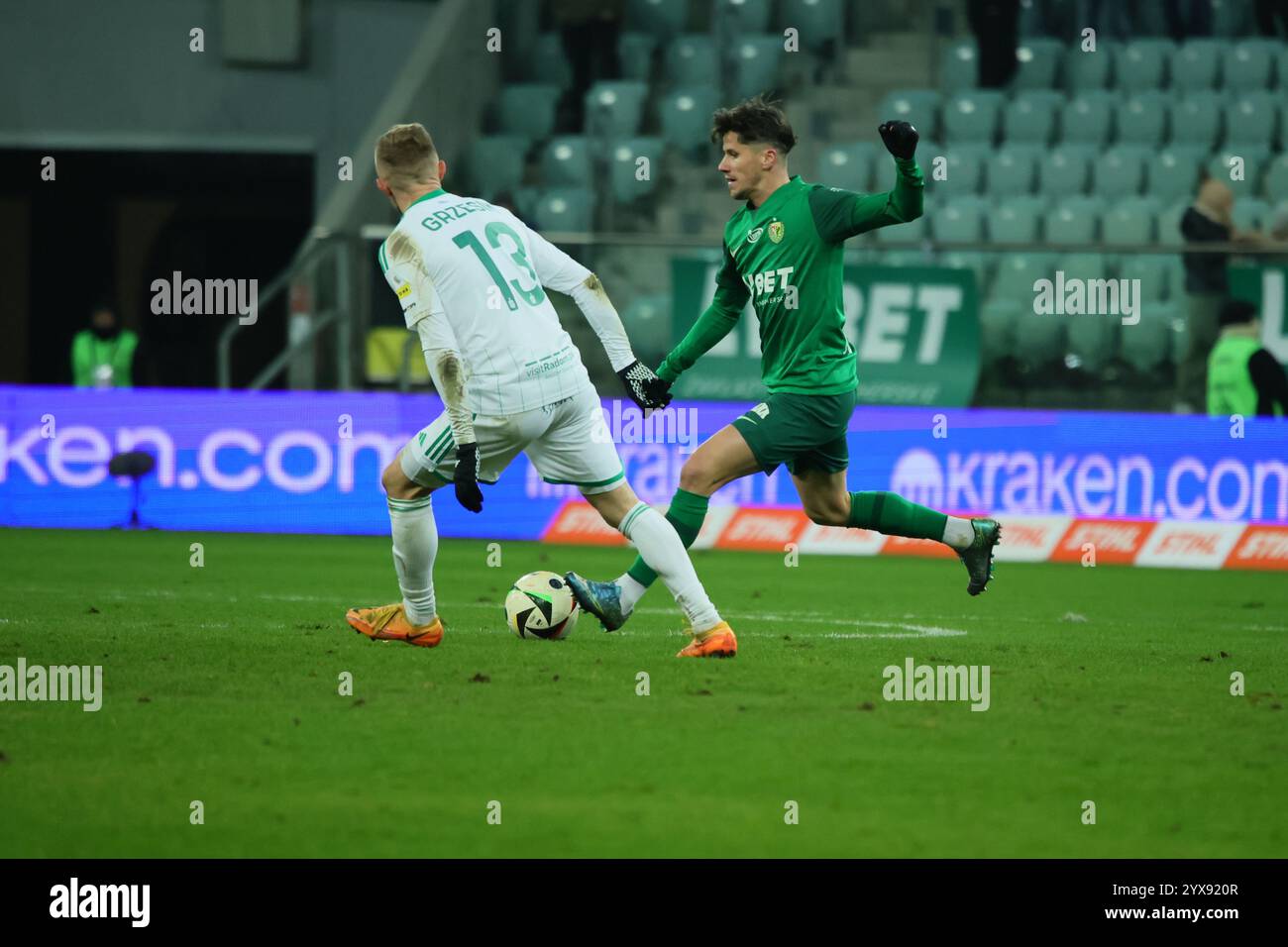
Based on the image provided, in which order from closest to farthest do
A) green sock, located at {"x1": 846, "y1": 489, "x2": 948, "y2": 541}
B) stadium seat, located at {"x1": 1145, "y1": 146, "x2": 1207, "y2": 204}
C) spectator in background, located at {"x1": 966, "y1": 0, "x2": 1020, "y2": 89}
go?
1. green sock, located at {"x1": 846, "y1": 489, "x2": 948, "y2": 541}
2. stadium seat, located at {"x1": 1145, "y1": 146, "x2": 1207, "y2": 204}
3. spectator in background, located at {"x1": 966, "y1": 0, "x2": 1020, "y2": 89}

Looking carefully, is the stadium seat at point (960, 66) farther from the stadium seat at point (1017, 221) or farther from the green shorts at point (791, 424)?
the green shorts at point (791, 424)

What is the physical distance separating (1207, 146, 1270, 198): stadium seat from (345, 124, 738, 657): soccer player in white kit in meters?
11.9

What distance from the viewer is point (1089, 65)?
20.0 metres

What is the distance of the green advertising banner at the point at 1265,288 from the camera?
15750mm

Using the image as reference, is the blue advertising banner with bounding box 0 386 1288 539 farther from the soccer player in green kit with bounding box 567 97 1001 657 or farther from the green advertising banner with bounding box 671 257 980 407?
the soccer player in green kit with bounding box 567 97 1001 657

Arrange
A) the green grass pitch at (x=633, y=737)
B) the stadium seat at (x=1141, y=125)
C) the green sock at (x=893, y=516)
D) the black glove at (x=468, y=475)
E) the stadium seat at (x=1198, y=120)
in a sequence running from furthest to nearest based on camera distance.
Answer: the stadium seat at (x=1141, y=125) → the stadium seat at (x=1198, y=120) → the green sock at (x=893, y=516) → the black glove at (x=468, y=475) → the green grass pitch at (x=633, y=737)

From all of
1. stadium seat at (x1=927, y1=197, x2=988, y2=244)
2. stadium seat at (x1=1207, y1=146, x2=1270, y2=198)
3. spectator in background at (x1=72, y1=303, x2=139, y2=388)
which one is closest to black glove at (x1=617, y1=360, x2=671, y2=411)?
stadium seat at (x1=927, y1=197, x2=988, y2=244)

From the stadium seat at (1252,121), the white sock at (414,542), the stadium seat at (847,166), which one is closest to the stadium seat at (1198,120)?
Answer: the stadium seat at (1252,121)

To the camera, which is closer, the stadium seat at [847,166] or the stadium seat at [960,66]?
the stadium seat at [847,166]

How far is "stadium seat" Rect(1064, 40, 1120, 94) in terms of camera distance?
19953 millimetres

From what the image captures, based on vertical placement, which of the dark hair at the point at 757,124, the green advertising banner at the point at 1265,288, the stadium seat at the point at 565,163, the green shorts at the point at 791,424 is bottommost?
the green shorts at the point at 791,424

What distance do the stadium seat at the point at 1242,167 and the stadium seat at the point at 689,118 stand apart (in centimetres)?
467

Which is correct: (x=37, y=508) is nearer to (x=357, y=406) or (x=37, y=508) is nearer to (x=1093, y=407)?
(x=357, y=406)

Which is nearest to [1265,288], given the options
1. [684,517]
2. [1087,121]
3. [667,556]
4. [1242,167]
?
[1242,167]
